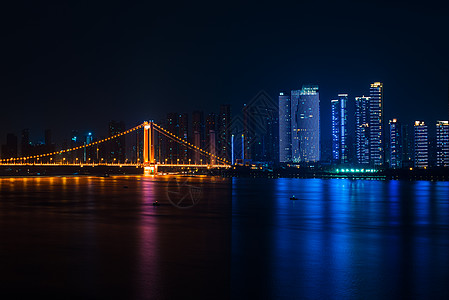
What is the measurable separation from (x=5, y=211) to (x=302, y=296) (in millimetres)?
20855

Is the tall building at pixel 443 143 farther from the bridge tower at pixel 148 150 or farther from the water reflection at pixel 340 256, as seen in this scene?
the water reflection at pixel 340 256

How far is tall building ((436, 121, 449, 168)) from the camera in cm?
14488

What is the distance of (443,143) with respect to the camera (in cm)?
14588

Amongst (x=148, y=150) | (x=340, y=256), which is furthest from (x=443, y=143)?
(x=340, y=256)

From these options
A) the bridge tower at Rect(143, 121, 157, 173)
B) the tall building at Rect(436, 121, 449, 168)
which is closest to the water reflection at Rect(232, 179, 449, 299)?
the bridge tower at Rect(143, 121, 157, 173)

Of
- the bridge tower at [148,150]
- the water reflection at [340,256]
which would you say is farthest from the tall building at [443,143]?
the water reflection at [340,256]

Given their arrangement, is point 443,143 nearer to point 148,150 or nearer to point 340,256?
point 148,150

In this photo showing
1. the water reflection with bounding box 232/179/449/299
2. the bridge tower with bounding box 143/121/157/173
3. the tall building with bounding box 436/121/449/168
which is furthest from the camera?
the tall building with bounding box 436/121/449/168

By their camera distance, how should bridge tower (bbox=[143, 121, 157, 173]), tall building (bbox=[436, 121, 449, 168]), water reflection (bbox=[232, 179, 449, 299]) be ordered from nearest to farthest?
water reflection (bbox=[232, 179, 449, 299])
bridge tower (bbox=[143, 121, 157, 173])
tall building (bbox=[436, 121, 449, 168])

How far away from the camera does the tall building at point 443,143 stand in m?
145

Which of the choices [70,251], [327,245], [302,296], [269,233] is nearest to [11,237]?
[70,251]

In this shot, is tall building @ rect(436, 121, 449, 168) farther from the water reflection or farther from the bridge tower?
the water reflection

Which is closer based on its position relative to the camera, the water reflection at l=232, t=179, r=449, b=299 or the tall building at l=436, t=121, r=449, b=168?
the water reflection at l=232, t=179, r=449, b=299

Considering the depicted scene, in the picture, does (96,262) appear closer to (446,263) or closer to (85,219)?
(446,263)
